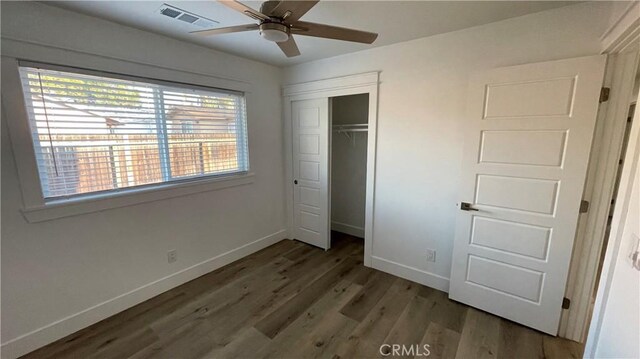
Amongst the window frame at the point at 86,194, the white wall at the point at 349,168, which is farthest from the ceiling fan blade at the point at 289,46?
the white wall at the point at 349,168

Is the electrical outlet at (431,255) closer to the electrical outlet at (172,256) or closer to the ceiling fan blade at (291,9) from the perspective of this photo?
the ceiling fan blade at (291,9)

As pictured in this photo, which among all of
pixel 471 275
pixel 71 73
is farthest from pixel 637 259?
pixel 71 73

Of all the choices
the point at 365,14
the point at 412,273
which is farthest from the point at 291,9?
the point at 412,273

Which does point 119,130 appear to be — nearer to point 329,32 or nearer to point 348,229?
point 329,32

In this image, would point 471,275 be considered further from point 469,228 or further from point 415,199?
point 415,199

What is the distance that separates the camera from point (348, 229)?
13.5 feet

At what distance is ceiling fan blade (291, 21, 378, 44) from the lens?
1.36 meters

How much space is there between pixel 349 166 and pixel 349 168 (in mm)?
32

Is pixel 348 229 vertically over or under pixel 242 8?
under

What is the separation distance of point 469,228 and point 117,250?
123 inches

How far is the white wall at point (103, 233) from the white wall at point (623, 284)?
123 inches

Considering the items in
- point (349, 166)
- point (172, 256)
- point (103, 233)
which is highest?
point (349, 166)

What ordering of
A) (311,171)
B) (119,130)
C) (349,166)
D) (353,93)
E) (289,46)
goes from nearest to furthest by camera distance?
(289,46) < (119,130) < (353,93) < (311,171) < (349,166)

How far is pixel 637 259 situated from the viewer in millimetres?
1047
